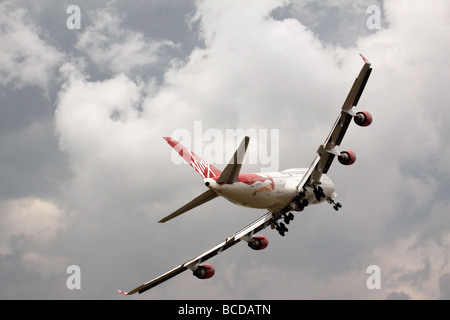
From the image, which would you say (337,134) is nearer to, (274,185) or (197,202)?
(274,185)

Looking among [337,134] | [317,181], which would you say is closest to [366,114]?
[337,134]

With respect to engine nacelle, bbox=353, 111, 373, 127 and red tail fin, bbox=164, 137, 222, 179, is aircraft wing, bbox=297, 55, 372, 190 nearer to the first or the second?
engine nacelle, bbox=353, 111, 373, 127

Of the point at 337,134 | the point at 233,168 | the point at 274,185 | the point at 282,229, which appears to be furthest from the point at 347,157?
the point at 233,168

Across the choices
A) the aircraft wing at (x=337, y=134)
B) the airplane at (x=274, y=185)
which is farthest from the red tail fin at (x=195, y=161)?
the aircraft wing at (x=337, y=134)

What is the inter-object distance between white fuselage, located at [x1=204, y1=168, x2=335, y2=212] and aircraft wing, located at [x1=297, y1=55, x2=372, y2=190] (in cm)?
112

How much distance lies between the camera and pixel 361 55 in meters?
47.4

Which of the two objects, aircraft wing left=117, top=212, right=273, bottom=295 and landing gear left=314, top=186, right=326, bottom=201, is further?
aircraft wing left=117, top=212, right=273, bottom=295

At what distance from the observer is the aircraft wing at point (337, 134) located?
48.8 meters

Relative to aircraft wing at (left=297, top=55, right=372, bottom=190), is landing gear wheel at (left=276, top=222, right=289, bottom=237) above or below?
below

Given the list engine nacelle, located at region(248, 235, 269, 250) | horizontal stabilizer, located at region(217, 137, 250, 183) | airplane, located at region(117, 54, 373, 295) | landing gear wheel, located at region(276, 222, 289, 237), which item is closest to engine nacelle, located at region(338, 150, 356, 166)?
airplane, located at region(117, 54, 373, 295)

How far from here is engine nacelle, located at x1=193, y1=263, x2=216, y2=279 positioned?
60.2 m

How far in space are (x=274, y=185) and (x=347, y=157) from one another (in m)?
6.75

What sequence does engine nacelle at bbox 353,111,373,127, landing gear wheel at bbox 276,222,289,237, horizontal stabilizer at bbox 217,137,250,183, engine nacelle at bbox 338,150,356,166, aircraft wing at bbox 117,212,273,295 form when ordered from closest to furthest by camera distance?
horizontal stabilizer at bbox 217,137,250,183 → engine nacelle at bbox 353,111,373,127 → engine nacelle at bbox 338,150,356,166 → landing gear wheel at bbox 276,222,289,237 → aircraft wing at bbox 117,212,273,295
